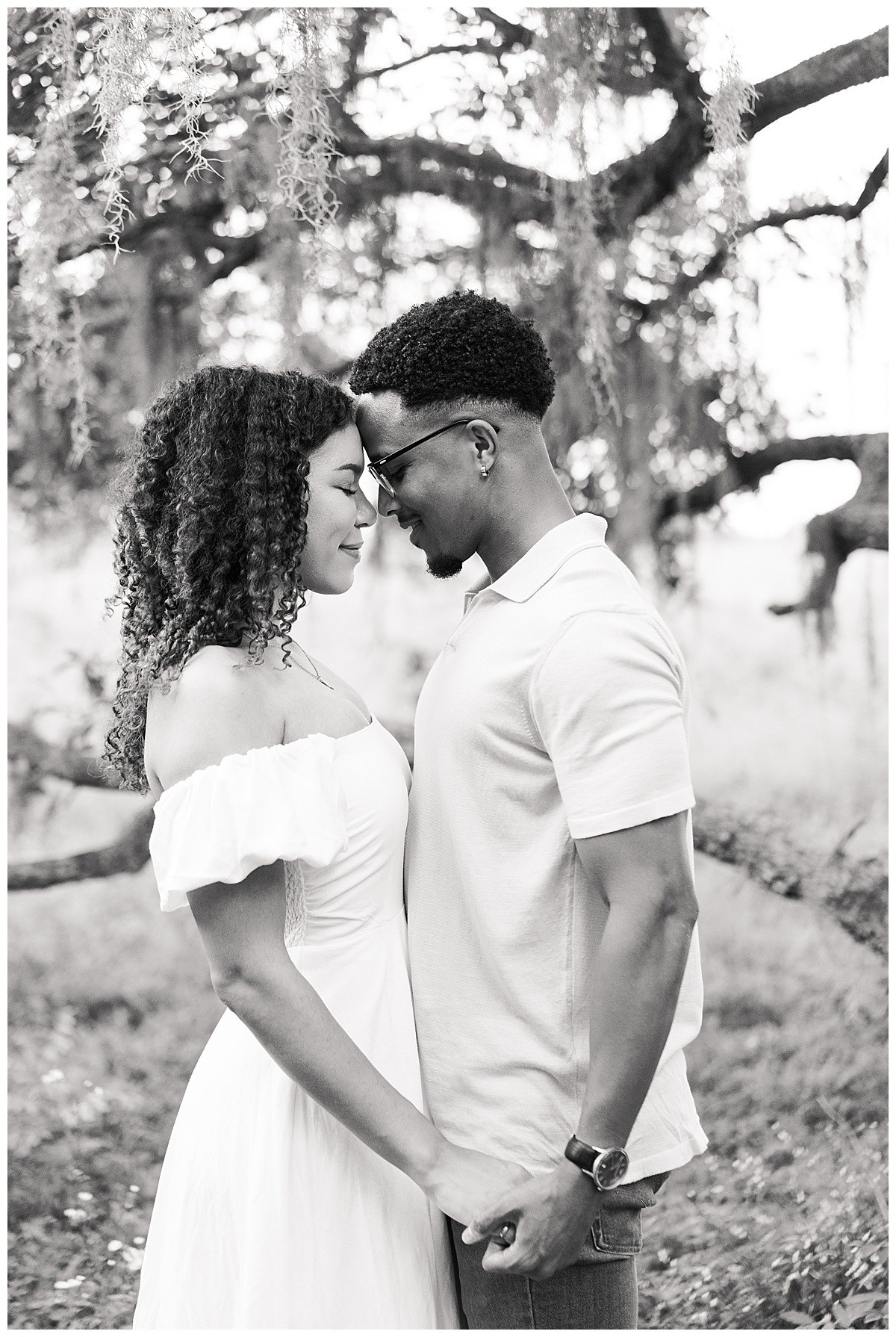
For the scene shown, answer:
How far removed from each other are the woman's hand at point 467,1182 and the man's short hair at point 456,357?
0.95m

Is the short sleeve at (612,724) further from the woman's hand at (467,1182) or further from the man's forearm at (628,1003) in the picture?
the woman's hand at (467,1182)

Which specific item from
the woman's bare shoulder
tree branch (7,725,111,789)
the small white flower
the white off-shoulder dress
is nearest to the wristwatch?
the white off-shoulder dress

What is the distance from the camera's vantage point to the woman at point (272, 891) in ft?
4.02

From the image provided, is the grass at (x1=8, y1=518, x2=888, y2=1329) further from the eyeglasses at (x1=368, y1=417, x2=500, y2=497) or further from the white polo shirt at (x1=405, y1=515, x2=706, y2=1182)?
the eyeglasses at (x1=368, y1=417, x2=500, y2=497)

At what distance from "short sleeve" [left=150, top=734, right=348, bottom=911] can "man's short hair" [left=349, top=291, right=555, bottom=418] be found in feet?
1.72

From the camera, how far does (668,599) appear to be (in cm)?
391

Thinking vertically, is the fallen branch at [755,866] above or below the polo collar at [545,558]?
below

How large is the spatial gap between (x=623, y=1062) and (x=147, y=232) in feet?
9.00

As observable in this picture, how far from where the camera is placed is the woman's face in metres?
1.41

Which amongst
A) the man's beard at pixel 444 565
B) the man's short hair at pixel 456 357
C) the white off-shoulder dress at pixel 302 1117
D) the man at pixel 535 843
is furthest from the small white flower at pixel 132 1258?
the man's short hair at pixel 456 357

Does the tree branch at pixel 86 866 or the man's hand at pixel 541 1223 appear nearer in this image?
the man's hand at pixel 541 1223

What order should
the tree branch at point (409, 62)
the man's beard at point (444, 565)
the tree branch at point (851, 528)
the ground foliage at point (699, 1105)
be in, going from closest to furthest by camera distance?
the man's beard at point (444, 565), the tree branch at point (409, 62), the ground foliage at point (699, 1105), the tree branch at point (851, 528)

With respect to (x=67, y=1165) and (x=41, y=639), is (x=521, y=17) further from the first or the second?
(x=67, y=1165)

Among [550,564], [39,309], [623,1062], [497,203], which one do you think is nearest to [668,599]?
[497,203]
